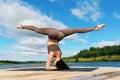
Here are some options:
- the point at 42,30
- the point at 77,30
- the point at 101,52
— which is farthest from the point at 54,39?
the point at 101,52

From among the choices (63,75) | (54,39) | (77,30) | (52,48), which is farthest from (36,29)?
(63,75)

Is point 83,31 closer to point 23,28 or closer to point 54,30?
point 54,30

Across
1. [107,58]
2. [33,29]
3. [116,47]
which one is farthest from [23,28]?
[116,47]

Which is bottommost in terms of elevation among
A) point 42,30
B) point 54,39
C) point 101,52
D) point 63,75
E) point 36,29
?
point 63,75

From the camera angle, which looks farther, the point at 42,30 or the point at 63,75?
the point at 42,30

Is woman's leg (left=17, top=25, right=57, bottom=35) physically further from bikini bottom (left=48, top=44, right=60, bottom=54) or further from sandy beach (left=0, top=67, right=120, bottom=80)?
sandy beach (left=0, top=67, right=120, bottom=80)

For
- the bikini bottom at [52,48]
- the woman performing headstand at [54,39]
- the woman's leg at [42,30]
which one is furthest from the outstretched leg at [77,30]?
the bikini bottom at [52,48]

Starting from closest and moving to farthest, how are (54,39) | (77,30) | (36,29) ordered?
(77,30)
(54,39)
(36,29)

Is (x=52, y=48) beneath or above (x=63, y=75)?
above

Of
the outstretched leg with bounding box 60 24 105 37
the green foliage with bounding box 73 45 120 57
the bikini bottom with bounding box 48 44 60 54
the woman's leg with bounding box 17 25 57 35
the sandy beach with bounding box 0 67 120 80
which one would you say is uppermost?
the green foliage with bounding box 73 45 120 57

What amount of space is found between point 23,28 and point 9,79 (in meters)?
8.09

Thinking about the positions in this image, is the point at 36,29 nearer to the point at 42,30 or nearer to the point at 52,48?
the point at 42,30

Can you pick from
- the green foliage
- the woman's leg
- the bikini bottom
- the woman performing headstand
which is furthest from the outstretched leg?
the green foliage

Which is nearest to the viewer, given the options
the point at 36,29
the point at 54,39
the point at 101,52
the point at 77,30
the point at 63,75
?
the point at 63,75
